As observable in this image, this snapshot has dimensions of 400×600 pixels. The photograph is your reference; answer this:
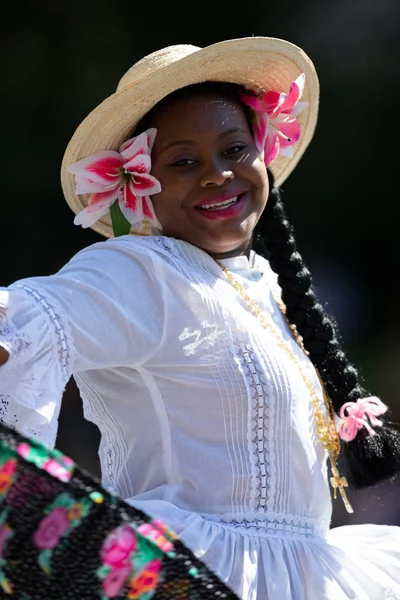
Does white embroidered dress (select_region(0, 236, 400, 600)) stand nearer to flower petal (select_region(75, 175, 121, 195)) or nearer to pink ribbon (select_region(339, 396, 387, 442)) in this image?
pink ribbon (select_region(339, 396, 387, 442))

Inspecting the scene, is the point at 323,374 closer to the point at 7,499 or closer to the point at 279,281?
the point at 279,281

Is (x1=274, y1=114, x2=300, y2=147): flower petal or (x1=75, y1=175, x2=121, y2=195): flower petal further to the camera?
(x1=274, y1=114, x2=300, y2=147): flower petal

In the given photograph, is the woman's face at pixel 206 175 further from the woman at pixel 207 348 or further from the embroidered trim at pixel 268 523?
the embroidered trim at pixel 268 523

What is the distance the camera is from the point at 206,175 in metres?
1.77

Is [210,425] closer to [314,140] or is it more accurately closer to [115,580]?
[115,580]

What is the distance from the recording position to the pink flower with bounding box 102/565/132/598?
3.24ft

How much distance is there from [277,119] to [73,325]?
864mm

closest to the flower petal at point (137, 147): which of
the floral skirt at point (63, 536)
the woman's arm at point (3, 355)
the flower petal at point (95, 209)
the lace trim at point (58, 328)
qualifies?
the flower petal at point (95, 209)

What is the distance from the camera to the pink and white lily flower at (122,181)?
1.83 metres

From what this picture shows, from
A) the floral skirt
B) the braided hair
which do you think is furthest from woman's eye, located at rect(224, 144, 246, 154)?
the floral skirt

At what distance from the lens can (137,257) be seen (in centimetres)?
157

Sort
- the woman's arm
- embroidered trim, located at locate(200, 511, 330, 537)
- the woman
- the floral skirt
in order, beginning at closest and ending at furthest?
the floral skirt, the woman's arm, the woman, embroidered trim, located at locate(200, 511, 330, 537)

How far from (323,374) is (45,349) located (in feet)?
2.52

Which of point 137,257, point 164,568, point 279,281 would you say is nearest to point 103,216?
point 279,281
